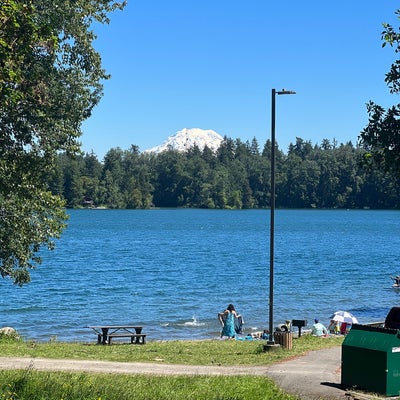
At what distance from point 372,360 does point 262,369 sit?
3.95 meters

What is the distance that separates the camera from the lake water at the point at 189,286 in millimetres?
35844

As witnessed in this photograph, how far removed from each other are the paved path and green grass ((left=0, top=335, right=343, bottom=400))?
28.7 inches

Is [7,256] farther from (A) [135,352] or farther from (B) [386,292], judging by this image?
(B) [386,292]

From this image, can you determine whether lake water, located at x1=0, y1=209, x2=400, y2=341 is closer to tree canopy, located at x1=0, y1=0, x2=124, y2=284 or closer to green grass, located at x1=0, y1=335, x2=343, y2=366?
green grass, located at x1=0, y1=335, x2=343, y2=366

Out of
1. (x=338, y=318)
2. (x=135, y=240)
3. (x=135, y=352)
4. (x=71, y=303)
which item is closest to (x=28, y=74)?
(x=135, y=352)

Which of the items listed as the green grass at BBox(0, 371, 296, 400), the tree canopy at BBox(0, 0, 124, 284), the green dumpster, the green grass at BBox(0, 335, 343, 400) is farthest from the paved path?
the tree canopy at BBox(0, 0, 124, 284)

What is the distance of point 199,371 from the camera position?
16281 millimetres

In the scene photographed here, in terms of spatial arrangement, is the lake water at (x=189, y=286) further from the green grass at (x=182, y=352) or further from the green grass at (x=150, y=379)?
the green grass at (x=150, y=379)

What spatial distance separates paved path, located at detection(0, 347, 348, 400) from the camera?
1452 cm

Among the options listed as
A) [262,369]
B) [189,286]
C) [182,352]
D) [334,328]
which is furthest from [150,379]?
[189,286]

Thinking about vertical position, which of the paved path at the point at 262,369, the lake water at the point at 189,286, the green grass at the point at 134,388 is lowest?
the lake water at the point at 189,286

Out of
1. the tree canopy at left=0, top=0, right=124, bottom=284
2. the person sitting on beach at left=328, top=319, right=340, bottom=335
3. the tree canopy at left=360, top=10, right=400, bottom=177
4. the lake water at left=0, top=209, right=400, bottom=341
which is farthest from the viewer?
the lake water at left=0, top=209, right=400, bottom=341

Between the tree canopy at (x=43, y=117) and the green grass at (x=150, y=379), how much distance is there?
399 centimetres

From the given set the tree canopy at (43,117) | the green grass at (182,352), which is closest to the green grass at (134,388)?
the green grass at (182,352)
